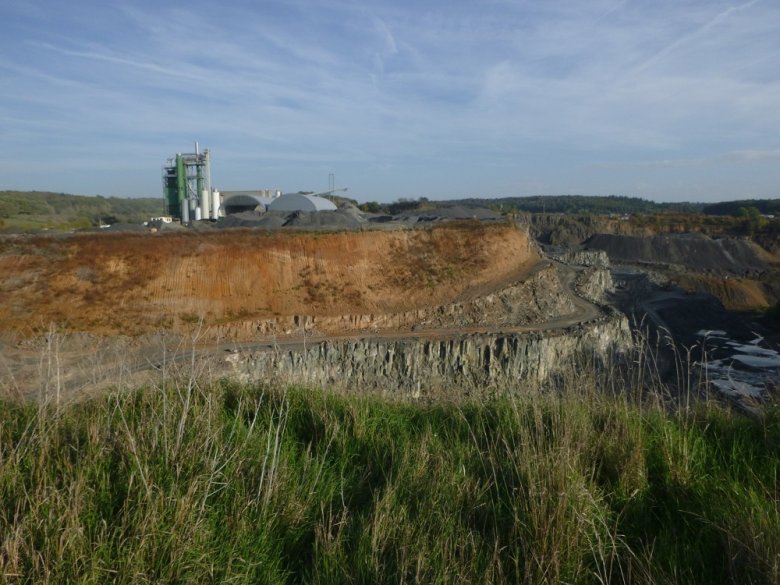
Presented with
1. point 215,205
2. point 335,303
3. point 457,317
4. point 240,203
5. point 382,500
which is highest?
point 240,203

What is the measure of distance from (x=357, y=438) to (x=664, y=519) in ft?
7.37

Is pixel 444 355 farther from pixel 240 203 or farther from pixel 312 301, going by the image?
pixel 240 203

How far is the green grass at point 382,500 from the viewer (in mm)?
3080

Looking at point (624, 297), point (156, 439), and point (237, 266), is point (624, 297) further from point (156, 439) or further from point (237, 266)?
point (156, 439)

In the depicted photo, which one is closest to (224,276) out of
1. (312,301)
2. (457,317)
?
(312,301)

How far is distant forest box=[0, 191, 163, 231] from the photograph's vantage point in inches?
2800

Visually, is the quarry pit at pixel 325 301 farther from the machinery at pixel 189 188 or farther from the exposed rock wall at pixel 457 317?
the machinery at pixel 189 188

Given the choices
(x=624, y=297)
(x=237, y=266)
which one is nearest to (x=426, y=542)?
(x=237, y=266)

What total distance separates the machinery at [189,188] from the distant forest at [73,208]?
10982 mm

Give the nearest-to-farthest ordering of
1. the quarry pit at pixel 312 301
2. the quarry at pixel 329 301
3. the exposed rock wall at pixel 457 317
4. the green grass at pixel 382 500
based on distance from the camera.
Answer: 1. the green grass at pixel 382 500
2. the quarry at pixel 329 301
3. the quarry pit at pixel 312 301
4. the exposed rock wall at pixel 457 317

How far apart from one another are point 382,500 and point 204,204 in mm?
56022

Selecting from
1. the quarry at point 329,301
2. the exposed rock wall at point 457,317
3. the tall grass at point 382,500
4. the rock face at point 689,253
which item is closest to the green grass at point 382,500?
the tall grass at point 382,500

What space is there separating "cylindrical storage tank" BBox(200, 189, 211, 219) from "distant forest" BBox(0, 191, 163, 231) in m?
12.9

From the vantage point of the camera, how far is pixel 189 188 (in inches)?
2224
